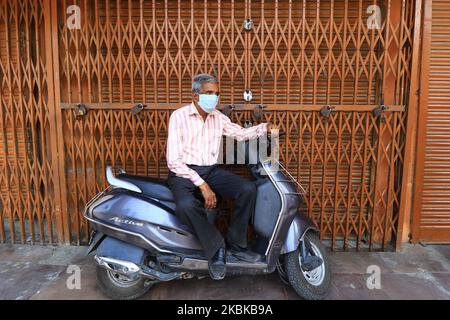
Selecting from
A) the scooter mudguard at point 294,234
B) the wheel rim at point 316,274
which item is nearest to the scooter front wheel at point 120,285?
the scooter mudguard at point 294,234

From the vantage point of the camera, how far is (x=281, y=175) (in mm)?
3057

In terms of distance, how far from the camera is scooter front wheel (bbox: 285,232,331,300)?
2.92 m

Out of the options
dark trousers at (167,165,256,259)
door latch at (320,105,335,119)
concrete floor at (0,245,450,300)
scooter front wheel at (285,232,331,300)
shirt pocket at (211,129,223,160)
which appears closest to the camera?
dark trousers at (167,165,256,259)

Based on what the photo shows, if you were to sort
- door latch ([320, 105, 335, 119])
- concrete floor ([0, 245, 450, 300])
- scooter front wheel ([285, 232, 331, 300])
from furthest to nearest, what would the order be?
door latch ([320, 105, 335, 119])
concrete floor ([0, 245, 450, 300])
scooter front wheel ([285, 232, 331, 300])

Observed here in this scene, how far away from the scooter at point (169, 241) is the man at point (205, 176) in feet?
0.34

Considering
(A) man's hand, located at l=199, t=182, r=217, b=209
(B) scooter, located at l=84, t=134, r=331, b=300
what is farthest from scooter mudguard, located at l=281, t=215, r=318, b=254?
(A) man's hand, located at l=199, t=182, r=217, b=209

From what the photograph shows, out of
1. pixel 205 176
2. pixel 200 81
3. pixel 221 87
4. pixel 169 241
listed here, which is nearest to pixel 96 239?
pixel 169 241

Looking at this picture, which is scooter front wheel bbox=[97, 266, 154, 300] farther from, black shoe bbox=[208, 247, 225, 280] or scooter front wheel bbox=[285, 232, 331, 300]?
scooter front wheel bbox=[285, 232, 331, 300]

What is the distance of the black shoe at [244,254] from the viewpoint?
2.97 meters

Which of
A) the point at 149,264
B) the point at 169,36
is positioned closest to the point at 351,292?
the point at 149,264

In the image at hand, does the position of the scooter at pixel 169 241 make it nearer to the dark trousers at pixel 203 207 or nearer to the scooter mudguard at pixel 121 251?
the scooter mudguard at pixel 121 251

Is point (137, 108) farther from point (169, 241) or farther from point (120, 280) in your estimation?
point (120, 280)

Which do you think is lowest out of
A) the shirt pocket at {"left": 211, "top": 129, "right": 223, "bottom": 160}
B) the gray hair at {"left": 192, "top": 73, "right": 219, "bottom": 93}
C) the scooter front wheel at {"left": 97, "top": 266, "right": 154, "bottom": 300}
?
the scooter front wheel at {"left": 97, "top": 266, "right": 154, "bottom": 300}

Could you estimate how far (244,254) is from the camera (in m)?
3.01
